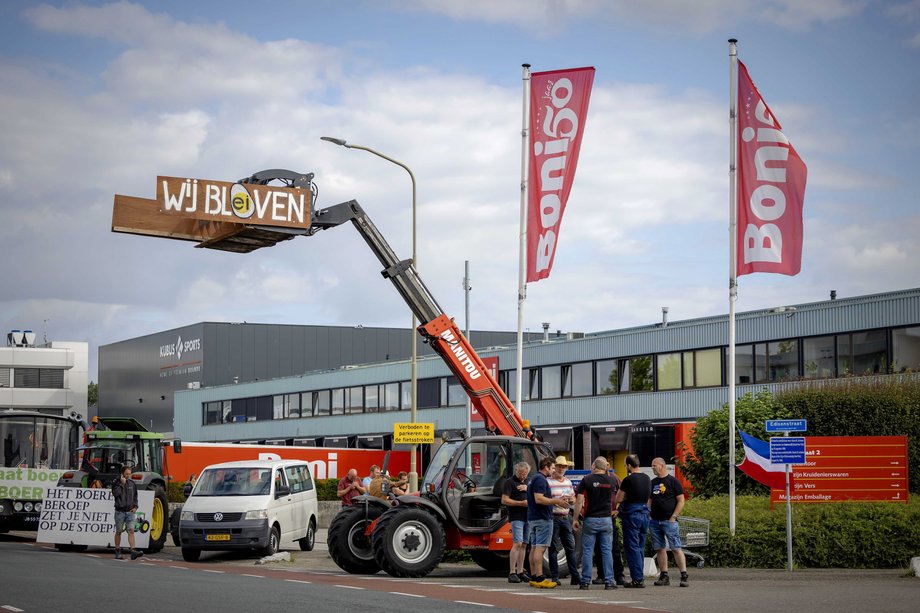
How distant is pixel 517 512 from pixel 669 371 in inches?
1174

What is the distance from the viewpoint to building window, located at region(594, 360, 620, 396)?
50.5 m

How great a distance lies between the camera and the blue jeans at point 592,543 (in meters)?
17.7

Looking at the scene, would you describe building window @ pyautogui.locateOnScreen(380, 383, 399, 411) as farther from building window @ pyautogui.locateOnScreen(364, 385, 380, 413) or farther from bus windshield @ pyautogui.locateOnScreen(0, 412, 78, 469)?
bus windshield @ pyautogui.locateOnScreen(0, 412, 78, 469)

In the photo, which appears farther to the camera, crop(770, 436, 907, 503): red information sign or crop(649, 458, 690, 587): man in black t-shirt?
crop(770, 436, 907, 503): red information sign

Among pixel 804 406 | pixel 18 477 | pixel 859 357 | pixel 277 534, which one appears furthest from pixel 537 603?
pixel 859 357

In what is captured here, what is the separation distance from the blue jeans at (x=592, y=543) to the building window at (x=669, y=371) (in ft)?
97.3

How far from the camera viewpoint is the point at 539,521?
705 inches

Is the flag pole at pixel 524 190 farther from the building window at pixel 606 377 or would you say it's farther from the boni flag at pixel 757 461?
the building window at pixel 606 377

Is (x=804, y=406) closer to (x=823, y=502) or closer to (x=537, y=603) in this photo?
(x=823, y=502)

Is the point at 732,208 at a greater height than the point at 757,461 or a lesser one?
greater

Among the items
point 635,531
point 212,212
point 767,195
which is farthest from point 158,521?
point 767,195

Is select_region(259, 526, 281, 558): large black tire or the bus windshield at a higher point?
the bus windshield

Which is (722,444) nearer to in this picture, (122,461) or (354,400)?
(122,461)

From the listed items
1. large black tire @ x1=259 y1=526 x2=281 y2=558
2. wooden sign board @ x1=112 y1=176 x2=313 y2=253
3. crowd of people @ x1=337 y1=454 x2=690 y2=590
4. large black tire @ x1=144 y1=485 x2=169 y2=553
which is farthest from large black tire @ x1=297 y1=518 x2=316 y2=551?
crowd of people @ x1=337 y1=454 x2=690 y2=590
